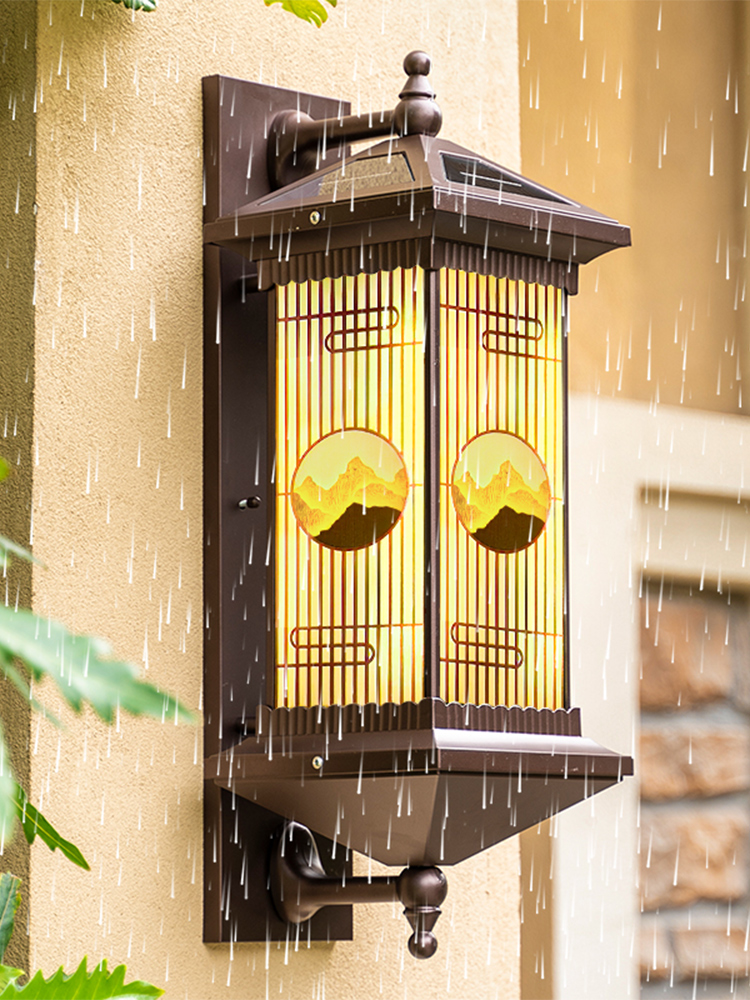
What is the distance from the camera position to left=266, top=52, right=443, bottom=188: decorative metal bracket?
5.16ft

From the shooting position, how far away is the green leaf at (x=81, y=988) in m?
1.00

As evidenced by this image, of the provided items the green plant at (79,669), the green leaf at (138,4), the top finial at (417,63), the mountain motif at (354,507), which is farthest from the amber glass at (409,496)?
the green plant at (79,669)

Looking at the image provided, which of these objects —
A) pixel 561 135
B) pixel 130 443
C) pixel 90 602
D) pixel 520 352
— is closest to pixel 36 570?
pixel 90 602

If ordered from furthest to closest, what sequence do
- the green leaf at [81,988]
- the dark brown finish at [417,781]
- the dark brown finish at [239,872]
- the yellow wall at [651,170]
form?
the yellow wall at [651,170] → the dark brown finish at [239,872] → the dark brown finish at [417,781] → the green leaf at [81,988]

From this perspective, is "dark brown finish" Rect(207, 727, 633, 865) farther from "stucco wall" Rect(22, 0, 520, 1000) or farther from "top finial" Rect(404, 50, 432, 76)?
"top finial" Rect(404, 50, 432, 76)

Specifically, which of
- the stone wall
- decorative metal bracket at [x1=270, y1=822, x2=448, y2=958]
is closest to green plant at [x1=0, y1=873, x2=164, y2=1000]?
decorative metal bracket at [x1=270, y1=822, x2=448, y2=958]

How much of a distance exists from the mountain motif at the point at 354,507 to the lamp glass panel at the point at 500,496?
5 cm

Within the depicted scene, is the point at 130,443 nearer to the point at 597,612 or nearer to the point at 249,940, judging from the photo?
the point at 249,940


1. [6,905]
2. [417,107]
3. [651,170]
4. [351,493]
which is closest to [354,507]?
[351,493]

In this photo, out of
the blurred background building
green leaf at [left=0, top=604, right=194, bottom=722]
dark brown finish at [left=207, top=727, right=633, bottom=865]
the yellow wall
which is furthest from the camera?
the yellow wall

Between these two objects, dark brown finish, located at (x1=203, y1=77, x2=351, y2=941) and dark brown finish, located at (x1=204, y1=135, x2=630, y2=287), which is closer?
dark brown finish, located at (x1=204, y1=135, x2=630, y2=287)

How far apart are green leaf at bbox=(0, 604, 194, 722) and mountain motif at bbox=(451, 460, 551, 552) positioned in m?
0.91

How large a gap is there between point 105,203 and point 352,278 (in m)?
0.33

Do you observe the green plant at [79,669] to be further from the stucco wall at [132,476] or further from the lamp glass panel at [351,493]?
the stucco wall at [132,476]
